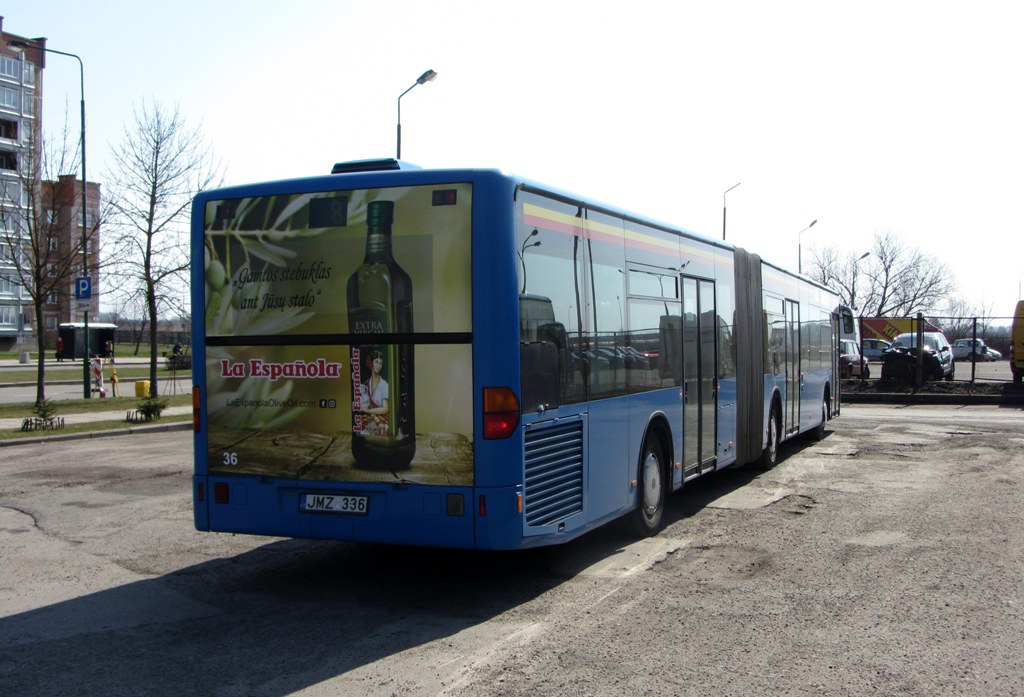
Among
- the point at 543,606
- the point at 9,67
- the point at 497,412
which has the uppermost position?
the point at 9,67

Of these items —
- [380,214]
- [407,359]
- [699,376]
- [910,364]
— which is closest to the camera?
[407,359]

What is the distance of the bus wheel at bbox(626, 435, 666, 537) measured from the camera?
854 centimetres

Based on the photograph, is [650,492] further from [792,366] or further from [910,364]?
[910,364]

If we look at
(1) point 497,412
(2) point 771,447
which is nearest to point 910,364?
(2) point 771,447

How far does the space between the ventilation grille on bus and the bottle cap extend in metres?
1.69

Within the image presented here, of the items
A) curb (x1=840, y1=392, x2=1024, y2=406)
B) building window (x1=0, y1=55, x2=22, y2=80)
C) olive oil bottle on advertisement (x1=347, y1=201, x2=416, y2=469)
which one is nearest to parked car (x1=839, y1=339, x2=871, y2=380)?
curb (x1=840, y1=392, x2=1024, y2=406)

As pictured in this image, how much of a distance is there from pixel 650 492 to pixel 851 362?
29513 mm

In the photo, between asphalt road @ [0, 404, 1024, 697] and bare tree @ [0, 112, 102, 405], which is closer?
asphalt road @ [0, 404, 1024, 697]

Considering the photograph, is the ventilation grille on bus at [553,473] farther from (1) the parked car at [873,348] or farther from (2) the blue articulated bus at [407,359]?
(1) the parked car at [873,348]

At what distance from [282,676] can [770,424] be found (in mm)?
9618

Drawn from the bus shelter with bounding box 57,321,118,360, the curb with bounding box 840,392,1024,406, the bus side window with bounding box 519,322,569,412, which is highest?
the bus shelter with bounding box 57,321,118,360

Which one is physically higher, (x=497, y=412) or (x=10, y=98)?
(x=10, y=98)

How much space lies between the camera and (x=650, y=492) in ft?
28.8

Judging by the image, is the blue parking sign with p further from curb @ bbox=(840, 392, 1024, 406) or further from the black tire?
curb @ bbox=(840, 392, 1024, 406)
